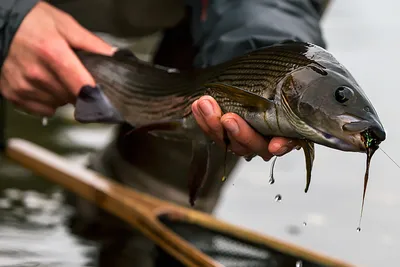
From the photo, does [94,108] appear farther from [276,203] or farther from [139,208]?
[276,203]

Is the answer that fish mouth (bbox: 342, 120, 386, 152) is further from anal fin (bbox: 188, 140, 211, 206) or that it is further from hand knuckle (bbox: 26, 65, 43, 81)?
hand knuckle (bbox: 26, 65, 43, 81)

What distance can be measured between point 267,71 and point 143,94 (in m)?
0.60

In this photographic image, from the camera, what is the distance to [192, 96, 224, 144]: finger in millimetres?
1529

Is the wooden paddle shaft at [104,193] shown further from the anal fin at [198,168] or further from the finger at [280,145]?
the finger at [280,145]

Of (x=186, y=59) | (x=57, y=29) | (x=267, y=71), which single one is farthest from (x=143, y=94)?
(x=186, y=59)

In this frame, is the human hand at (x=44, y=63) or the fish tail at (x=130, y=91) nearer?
the fish tail at (x=130, y=91)

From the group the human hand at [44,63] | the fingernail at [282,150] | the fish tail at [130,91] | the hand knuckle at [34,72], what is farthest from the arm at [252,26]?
the fingernail at [282,150]

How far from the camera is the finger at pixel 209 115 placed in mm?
1529

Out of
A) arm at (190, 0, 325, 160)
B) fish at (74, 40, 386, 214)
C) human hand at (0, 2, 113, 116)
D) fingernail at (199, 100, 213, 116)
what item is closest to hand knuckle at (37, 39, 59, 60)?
human hand at (0, 2, 113, 116)

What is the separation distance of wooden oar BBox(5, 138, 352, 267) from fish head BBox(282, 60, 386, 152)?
0.96 metres

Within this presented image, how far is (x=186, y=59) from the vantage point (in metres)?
2.95

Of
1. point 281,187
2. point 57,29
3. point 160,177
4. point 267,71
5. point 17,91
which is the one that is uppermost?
point 267,71

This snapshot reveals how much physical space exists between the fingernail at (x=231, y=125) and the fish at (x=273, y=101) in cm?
2

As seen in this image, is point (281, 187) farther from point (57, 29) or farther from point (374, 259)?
point (57, 29)
